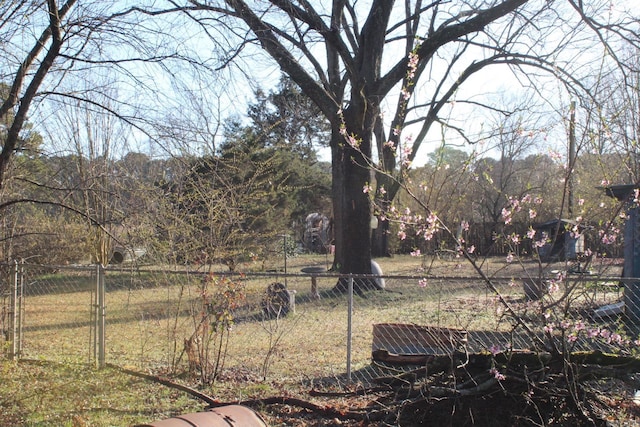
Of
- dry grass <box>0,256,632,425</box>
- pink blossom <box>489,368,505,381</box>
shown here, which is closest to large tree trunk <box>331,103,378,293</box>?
dry grass <box>0,256,632,425</box>

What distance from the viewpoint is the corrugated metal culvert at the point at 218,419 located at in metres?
3.04

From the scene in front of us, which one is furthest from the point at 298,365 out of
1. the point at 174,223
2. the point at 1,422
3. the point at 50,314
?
the point at 50,314

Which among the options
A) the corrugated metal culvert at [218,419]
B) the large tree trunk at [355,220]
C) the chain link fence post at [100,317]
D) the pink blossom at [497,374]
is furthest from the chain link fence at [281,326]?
the large tree trunk at [355,220]

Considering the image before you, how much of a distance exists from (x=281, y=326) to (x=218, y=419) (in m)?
5.71

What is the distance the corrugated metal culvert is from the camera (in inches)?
120

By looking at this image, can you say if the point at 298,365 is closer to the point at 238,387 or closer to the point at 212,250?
the point at 238,387

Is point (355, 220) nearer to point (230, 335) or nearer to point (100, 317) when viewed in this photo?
point (230, 335)

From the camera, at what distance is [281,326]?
888cm

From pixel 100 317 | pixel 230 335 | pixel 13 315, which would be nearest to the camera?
pixel 100 317

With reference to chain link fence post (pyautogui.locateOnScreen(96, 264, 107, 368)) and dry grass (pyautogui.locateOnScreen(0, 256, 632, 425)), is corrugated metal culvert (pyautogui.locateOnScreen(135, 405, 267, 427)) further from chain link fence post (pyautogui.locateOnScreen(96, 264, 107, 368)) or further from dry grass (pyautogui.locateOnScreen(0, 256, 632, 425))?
chain link fence post (pyautogui.locateOnScreen(96, 264, 107, 368))

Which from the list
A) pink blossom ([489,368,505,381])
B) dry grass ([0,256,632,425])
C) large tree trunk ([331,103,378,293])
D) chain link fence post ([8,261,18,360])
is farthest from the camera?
large tree trunk ([331,103,378,293])

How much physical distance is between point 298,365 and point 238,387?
1355mm

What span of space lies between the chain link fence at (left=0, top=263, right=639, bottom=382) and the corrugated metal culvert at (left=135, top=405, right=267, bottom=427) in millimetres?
1785

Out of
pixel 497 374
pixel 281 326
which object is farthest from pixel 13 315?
pixel 497 374
